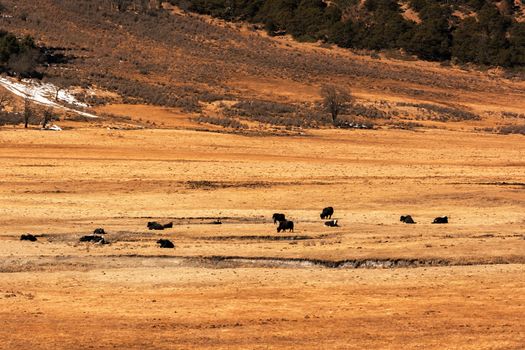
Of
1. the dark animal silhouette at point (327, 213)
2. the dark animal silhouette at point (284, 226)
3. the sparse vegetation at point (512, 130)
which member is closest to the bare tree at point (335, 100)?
the sparse vegetation at point (512, 130)

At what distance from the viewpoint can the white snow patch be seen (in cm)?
8181

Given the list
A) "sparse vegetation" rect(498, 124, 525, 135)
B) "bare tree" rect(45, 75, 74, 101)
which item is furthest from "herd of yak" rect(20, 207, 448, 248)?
"bare tree" rect(45, 75, 74, 101)

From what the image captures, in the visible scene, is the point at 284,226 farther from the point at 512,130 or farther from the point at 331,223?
the point at 512,130

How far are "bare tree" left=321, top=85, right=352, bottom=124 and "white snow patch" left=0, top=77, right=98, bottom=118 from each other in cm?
1942

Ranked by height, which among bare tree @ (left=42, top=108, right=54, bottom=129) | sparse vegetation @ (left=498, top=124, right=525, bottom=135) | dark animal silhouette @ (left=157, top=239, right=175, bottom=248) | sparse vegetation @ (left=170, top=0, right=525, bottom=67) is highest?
sparse vegetation @ (left=170, top=0, right=525, bottom=67)

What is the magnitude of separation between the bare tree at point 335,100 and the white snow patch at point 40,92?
764 inches

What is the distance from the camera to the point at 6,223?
39000 mm

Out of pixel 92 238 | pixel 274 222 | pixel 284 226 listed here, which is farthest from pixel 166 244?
pixel 274 222

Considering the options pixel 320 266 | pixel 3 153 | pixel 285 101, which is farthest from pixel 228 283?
pixel 285 101

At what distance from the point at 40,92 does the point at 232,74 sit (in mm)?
24569

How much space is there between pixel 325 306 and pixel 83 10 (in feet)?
323

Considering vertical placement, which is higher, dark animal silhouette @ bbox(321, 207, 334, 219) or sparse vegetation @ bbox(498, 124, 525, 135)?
sparse vegetation @ bbox(498, 124, 525, 135)

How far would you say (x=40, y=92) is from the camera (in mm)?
84875

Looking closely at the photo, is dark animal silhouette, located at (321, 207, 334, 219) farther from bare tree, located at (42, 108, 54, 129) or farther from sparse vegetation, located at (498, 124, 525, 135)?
sparse vegetation, located at (498, 124, 525, 135)
